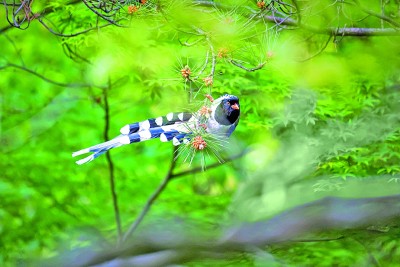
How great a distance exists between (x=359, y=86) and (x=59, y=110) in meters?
0.91

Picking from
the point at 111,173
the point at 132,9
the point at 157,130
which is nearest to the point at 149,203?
the point at 111,173

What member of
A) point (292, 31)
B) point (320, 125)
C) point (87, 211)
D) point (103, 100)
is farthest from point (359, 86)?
point (87, 211)

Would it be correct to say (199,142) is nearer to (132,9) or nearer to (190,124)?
(190,124)

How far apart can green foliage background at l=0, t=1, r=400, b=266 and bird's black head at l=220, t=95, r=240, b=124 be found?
146 mm

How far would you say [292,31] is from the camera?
1664mm

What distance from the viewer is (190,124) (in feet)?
4.64

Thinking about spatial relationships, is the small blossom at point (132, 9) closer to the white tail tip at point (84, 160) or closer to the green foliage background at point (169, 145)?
the green foliage background at point (169, 145)

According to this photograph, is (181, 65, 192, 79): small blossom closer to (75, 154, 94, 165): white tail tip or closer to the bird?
the bird

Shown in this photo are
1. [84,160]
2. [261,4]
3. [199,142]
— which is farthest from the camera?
[84,160]

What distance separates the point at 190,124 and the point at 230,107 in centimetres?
12

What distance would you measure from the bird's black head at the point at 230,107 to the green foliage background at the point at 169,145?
146 mm

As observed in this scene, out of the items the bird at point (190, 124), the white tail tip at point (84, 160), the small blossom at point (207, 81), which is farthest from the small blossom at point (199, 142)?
the white tail tip at point (84, 160)

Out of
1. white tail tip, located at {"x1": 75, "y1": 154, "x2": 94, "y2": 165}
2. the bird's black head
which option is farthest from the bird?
white tail tip, located at {"x1": 75, "y1": 154, "x2": 94, "y2": 165}

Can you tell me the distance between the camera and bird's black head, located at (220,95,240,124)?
148 centimetres
